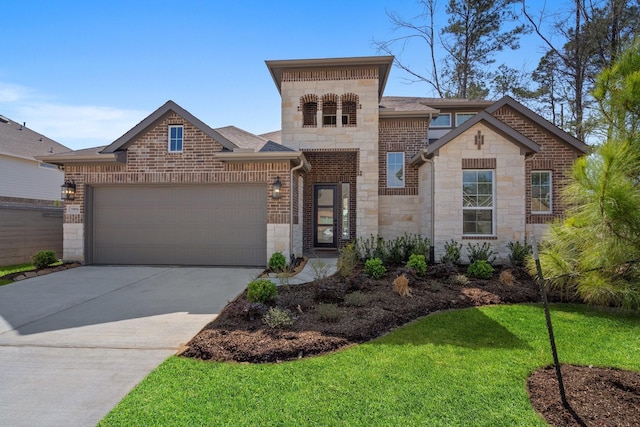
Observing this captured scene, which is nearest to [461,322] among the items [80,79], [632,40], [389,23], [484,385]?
[484,385]

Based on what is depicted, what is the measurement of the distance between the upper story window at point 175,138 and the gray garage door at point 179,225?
1.06m

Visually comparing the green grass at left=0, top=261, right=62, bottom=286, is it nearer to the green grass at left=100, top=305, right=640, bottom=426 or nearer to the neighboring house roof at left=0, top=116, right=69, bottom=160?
the neighboring house roof at left=0, top=116, right=69, bottom=160

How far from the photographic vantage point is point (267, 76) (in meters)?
12.0

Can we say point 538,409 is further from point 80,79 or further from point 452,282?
point 80,79

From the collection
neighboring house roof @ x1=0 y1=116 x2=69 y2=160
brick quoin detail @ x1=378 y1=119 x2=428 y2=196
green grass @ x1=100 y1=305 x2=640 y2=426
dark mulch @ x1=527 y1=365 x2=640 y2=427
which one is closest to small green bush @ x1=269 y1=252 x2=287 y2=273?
green grass @ x1=100 y1=305 x2=640 y2=426

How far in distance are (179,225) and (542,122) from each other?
11314 mm

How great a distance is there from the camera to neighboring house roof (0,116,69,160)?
14.2 m

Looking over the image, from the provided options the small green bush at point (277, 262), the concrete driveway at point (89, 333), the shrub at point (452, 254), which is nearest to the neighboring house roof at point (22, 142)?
the concrete driveway at point (89, 333)

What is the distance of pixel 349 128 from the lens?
1102 centimetres

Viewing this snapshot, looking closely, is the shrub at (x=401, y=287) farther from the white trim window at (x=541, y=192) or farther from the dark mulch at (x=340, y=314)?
the white trim window at (x=541, y=192)

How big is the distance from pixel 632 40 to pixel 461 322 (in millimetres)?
3785

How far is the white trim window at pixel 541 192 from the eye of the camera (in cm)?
1013

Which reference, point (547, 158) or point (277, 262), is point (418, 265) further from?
point (547, 158)

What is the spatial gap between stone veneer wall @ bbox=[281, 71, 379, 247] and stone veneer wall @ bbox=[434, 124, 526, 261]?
233 cm
